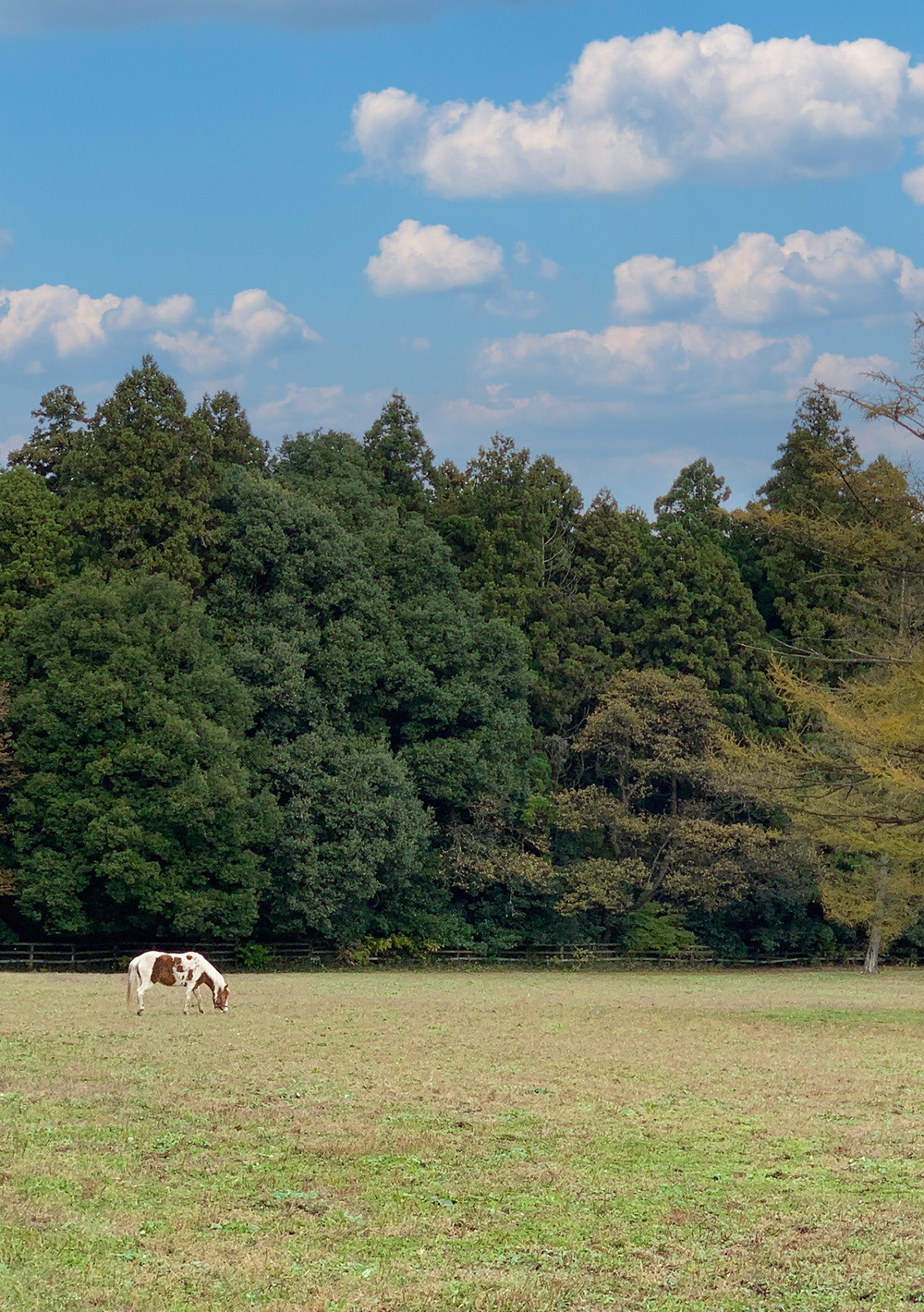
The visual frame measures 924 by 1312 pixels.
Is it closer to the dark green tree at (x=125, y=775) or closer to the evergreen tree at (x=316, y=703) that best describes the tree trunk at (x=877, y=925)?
the evergreen tree at (x=316, y=703)

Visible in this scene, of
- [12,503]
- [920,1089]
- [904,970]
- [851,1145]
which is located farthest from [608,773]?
[851,1145]

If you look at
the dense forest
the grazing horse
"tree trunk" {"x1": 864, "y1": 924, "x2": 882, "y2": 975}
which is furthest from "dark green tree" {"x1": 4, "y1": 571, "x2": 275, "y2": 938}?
"tree trunk" {"x1": 864, "y1": 924, "x2": 882, "y2": 975}

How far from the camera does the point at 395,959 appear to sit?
42.9 m

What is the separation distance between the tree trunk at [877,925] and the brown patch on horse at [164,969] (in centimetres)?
2540

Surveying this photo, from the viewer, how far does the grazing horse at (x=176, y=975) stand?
19.7 meters

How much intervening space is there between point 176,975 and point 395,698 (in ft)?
76.1

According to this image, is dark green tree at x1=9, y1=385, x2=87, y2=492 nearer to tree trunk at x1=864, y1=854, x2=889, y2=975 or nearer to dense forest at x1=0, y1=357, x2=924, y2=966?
dense forest at x1=0, y1=357, x2=924, y2=966

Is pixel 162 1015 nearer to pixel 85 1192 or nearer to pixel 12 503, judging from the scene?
pixel 85 1192

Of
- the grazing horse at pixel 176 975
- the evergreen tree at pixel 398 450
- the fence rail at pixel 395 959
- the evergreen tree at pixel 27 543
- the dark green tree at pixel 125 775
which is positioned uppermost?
the evergreen tree at pixel 398 450

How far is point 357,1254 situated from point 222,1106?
4356mm

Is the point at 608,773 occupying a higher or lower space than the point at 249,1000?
higher

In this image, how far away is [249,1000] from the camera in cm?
2377

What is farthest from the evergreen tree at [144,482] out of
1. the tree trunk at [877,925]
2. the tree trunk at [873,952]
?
the tree trunk at [873,952]

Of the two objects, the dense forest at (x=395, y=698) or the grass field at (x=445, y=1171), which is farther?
the dense forest at (x=395, y=698)
